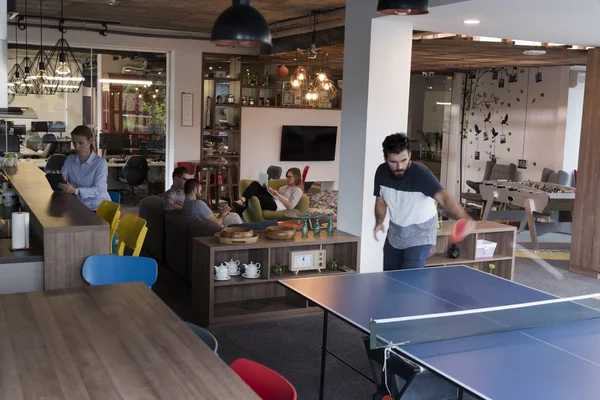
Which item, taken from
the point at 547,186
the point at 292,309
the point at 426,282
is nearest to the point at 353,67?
the point at 292,309

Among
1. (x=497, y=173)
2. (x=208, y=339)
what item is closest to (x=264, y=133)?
(x=497, y=173)

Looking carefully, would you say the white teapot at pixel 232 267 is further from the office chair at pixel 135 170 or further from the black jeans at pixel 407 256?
the office chair at pixel 135 170

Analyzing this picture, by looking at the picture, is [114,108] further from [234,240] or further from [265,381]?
[265,381]

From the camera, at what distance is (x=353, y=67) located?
6.39 meters

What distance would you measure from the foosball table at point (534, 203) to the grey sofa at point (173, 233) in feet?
16.7

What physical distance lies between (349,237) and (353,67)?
1.64 m

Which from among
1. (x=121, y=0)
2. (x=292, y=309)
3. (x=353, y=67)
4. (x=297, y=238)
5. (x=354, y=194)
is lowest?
(x=292, y=309)

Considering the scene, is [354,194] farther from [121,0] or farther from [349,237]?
[121,0]

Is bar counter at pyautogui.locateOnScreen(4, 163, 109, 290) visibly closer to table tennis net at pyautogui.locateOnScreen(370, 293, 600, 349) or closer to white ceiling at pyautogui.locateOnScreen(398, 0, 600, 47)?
table tennis net at pyautogui.locateOnScreen(370, 293, 600, 349)

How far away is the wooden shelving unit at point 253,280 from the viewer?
6008mm

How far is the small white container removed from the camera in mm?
7383

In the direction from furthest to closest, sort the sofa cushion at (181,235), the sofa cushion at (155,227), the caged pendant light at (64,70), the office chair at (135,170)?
the office chair at (135,170)
the caged pendant light at (64,70)
the sofa cushion at (155,227)
the sofa cushion at (181,235)

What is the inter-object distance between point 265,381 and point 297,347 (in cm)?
303

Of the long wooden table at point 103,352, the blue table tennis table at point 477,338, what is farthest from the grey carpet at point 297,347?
the long wooden table at point 103,352
